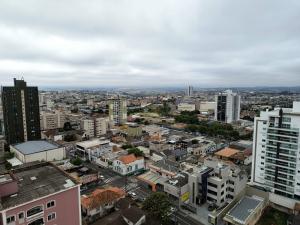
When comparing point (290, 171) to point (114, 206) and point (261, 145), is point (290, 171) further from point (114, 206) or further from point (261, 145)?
point (114, 206)

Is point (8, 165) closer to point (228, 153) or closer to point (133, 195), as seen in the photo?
point (133, 195)

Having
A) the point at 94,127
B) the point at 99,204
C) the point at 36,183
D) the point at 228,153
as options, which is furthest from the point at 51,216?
the point at 94,127

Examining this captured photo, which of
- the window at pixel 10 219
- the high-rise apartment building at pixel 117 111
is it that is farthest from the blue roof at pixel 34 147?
the high-rise apartment building at pixel 117 111

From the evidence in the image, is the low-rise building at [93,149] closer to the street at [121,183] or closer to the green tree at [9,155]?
the street at [121,183]

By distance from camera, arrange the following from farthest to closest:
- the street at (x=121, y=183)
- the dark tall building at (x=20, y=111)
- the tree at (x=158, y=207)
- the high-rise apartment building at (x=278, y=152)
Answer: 1. the dark tall building at (x=20, y=111)
2. the street at (x=121, y=183)
3. the high-rise apartment building at (x=278, y=152)
4. the tree at (x=158, y=207)

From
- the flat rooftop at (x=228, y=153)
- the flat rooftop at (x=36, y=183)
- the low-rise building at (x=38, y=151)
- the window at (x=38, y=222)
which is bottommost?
the flat rooftop at (x=228, y=153)

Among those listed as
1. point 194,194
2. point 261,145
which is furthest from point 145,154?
point 261,145

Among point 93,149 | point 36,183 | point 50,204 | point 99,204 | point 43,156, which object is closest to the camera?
point 50,204
